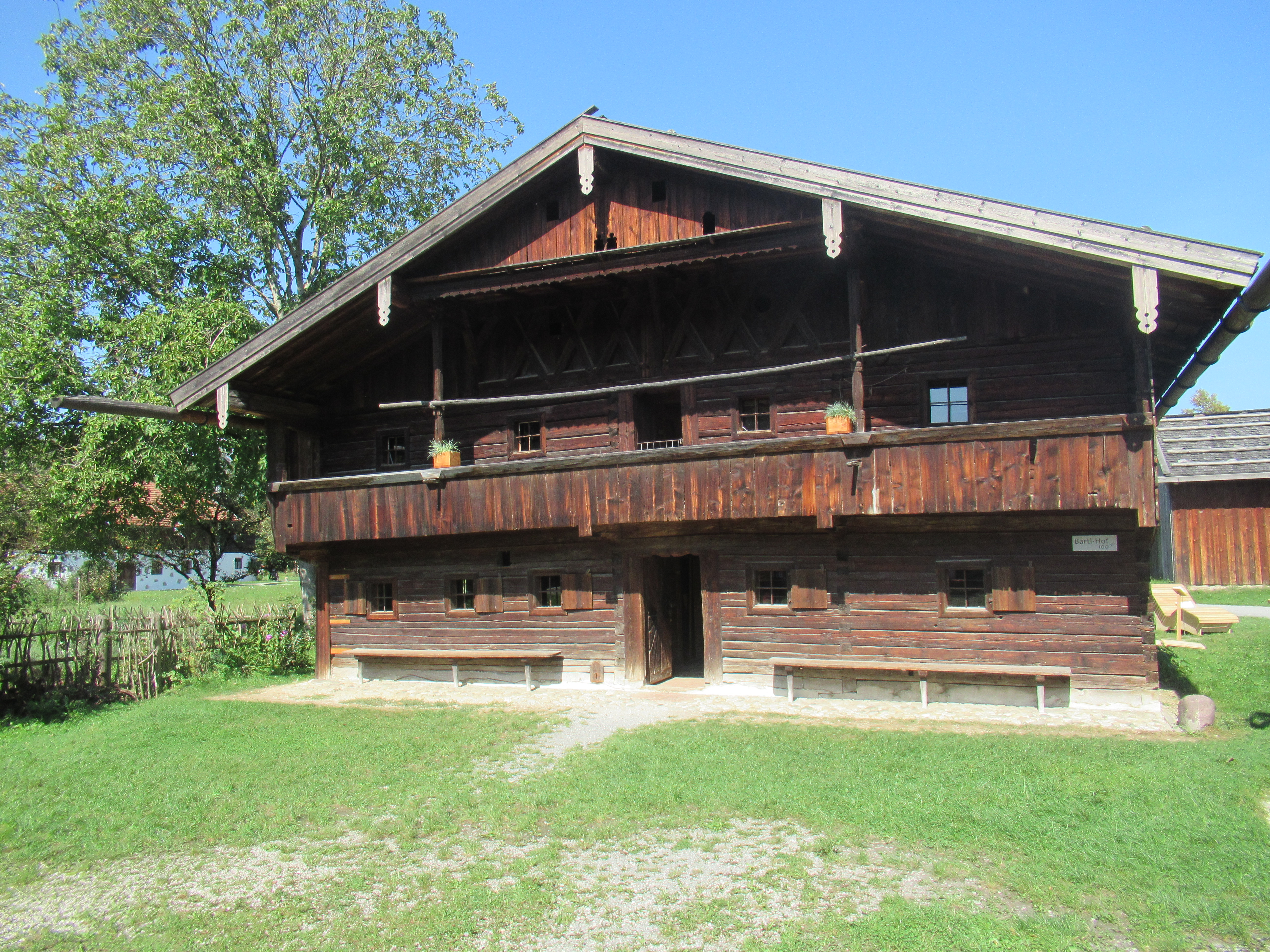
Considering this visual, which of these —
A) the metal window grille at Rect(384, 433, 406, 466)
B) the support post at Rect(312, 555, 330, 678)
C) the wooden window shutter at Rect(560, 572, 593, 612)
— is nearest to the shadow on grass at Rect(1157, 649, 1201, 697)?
the wooden window shutter at Rect(560, 572, 593, 612)

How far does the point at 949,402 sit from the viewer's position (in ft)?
46.1

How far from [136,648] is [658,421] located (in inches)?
449

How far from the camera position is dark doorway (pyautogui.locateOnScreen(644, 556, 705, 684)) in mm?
15797

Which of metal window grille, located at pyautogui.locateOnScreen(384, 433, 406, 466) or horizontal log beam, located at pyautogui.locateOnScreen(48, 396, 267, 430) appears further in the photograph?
metal window grille, located at pyautogui.locateOnScreen(384, 433, 406, 466)

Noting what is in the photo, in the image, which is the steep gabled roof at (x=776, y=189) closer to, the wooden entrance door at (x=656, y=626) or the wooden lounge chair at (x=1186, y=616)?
the wooden entrance door at (x=656, y=626)

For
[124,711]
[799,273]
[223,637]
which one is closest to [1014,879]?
[799,273]

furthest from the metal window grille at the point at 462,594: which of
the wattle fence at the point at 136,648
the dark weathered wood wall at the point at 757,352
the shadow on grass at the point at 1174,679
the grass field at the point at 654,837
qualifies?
the shadow on grass at the point at 1174,679

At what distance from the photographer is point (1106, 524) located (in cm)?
1244

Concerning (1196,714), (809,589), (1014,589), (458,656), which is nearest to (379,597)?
(458,656)

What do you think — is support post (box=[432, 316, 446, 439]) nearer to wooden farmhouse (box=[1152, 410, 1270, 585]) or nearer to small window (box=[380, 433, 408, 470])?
small window (box=[380, 433, 408, 470])

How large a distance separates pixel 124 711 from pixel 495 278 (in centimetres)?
1030

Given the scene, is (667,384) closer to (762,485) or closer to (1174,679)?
(762,485)

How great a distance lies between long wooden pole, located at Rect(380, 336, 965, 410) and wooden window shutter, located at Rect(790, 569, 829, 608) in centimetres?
352

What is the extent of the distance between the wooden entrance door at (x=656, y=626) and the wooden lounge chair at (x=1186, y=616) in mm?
10379
